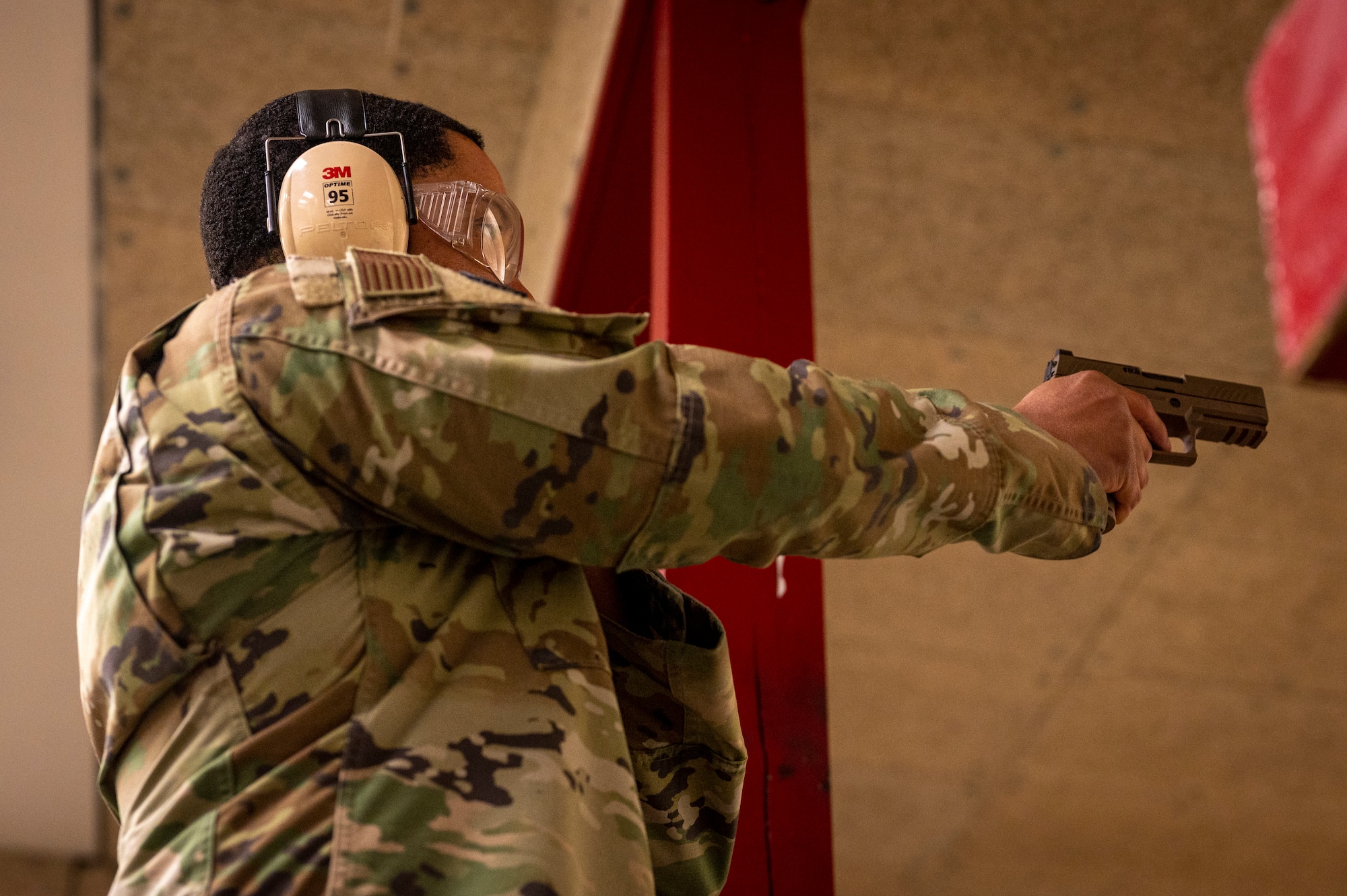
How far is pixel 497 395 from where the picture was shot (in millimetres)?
765

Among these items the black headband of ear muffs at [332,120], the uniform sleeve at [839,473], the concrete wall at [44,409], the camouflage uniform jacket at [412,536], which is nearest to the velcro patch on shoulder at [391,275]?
the camouflage uniform jacket at [412,536]

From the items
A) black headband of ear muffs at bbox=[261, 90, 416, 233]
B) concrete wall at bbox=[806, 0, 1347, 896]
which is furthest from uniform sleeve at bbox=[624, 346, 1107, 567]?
concrete wall at bbox=[806, 0, 1347, 896]

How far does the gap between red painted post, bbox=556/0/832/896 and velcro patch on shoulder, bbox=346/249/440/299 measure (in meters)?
0.62

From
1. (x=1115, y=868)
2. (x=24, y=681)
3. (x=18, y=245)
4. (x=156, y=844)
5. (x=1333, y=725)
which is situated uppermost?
(x=156, y=844)

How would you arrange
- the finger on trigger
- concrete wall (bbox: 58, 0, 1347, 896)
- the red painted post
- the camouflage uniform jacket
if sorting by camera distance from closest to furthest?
1. the camouflage uniform jacket
2. the finger on trigger
3. the red painted post
4. concrete wall (bbox: 58, 0, 1347, 896)

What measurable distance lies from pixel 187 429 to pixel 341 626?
0.16 meters

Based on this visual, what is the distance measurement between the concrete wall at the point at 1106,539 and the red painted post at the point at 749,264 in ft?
1.91

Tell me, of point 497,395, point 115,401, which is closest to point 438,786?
point 497,395

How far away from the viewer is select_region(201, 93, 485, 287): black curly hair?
1.11 meters

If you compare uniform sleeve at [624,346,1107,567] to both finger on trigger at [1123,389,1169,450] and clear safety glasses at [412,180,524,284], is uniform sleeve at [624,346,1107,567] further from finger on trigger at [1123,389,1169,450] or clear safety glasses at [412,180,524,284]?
clear safety glasses at [412,180,524,284]

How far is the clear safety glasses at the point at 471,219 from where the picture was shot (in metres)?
1.10

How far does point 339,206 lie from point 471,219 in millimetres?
Result: 120

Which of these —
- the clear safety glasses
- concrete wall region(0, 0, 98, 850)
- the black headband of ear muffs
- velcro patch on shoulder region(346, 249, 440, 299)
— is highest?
the black headband of ear muffs

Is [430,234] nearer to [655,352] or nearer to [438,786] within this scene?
[655,352]
